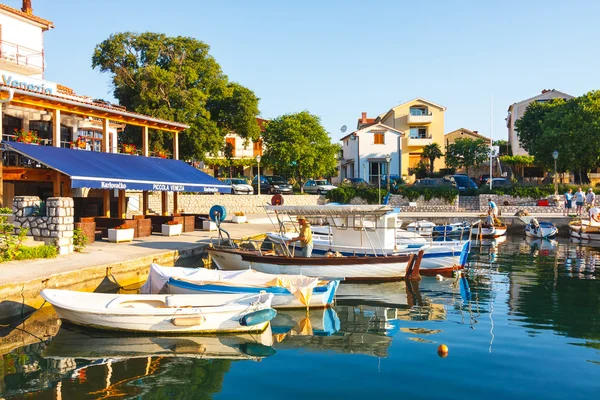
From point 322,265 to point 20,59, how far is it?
2206 centimetres

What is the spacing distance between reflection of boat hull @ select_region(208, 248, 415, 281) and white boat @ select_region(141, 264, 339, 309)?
6.08 feet

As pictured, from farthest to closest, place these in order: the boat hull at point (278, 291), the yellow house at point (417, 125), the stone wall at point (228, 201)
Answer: the yellow house at point (417, 125) < the stone wall at point (228, 201) < the boat hull at point (278, 291)

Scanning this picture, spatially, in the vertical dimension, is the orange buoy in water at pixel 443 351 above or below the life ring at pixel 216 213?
below

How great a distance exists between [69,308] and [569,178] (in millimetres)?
51163

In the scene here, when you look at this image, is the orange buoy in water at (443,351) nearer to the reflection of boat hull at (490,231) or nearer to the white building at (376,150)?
the reflection of boat hull at (490,231)

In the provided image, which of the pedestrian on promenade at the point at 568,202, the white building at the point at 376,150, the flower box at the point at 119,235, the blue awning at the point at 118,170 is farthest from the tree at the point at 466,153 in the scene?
the flower box at the point at 119,235

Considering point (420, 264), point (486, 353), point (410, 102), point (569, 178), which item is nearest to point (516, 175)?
point (569, 178)

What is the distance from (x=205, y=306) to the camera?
37.8 ft

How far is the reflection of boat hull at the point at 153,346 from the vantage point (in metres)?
10.3

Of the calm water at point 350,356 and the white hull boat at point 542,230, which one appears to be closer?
the calm water at point 350,356

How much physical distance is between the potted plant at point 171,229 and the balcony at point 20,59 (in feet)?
39.0

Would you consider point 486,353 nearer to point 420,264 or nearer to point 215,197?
point 420,264

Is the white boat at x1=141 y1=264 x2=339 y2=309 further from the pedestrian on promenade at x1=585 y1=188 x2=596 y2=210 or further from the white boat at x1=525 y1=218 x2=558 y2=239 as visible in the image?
the pedestrian on promenade at x1=585 y1=188 x2=596 y2=210

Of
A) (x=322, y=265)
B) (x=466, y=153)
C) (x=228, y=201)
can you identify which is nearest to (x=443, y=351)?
(x=322, y=265)
